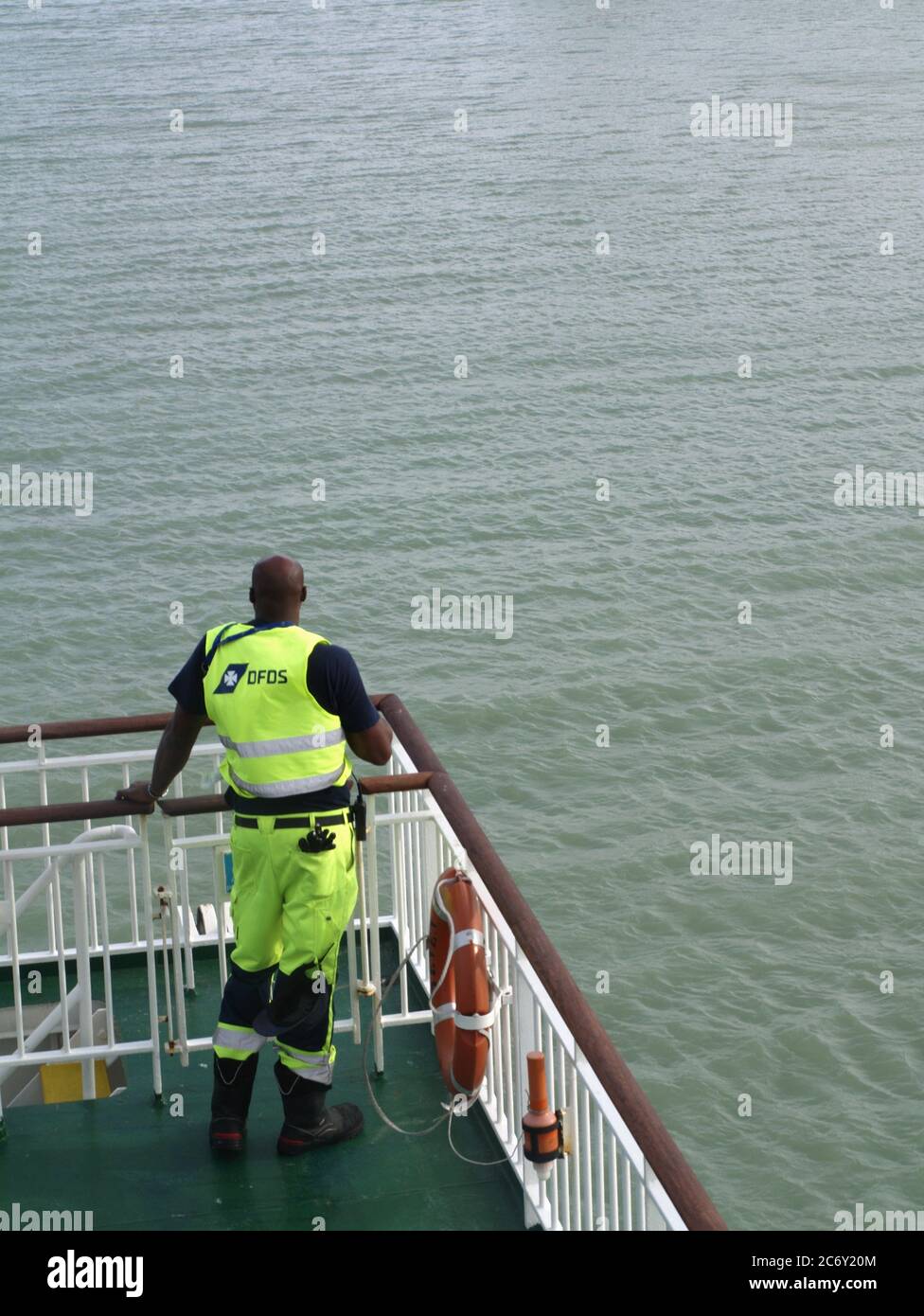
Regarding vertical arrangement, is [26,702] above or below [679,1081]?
above

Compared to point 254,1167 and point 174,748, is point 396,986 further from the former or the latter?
point 174,748

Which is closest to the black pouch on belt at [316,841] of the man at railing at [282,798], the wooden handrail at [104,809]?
the man at railing at [282,798]

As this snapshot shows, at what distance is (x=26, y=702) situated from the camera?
47.3 feet

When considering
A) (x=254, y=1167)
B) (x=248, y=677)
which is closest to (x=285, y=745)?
(x=248, y=677)

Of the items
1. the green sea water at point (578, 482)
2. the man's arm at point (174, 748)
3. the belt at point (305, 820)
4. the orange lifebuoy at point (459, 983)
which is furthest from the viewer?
the green sea water at point (578, 482)

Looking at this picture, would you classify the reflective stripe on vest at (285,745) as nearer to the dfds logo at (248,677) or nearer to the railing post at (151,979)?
the dfds logo at (248,677)

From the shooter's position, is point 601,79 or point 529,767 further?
point 601,79

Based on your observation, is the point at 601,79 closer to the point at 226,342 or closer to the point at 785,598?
the point at 226,342

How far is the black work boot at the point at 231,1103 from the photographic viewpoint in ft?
17.0

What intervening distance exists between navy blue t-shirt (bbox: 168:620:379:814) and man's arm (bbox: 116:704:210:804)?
62 mm

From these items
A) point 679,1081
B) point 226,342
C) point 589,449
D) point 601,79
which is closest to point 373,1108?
point 679,1081
